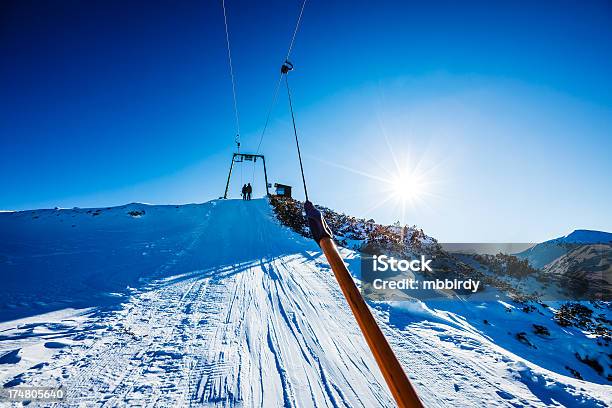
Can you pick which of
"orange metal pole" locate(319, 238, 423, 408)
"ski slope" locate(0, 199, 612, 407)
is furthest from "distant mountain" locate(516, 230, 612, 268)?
"orange metal pole" locate(319, 238, 423, 408)

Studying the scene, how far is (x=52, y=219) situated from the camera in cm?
1551

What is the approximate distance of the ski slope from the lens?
114 inches

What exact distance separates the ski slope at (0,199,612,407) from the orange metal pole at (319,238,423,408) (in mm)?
2368

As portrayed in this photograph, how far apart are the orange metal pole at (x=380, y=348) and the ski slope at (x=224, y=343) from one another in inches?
93.2

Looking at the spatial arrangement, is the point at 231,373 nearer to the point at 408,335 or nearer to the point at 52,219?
the point at 408,335

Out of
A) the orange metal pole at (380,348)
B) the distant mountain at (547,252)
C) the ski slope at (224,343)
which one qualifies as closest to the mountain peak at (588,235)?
the distant mountain at (547,252)

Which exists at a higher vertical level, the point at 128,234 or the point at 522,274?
the point at 128,234

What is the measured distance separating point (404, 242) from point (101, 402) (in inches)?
517

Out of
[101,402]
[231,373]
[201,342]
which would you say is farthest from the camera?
[201,342]

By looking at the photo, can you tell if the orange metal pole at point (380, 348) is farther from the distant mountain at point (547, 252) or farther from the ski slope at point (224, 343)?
the distant mountain at point (547, 252)

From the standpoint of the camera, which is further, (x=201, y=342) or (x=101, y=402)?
(x=201, y=342)

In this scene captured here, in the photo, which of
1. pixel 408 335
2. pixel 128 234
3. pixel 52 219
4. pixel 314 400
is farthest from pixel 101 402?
pixel 52 219

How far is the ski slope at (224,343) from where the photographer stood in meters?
2.90

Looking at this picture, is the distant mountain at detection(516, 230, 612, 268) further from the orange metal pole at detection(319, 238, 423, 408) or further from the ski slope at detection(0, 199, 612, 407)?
the orange metal pole at detection(319, 238, 423, 408)
